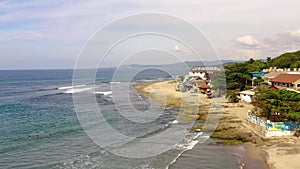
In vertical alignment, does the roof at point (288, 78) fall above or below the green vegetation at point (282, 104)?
above

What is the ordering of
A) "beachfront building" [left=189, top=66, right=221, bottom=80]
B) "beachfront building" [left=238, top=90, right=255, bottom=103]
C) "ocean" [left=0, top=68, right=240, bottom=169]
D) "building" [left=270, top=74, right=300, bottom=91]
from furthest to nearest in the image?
"beachfront building" [left=189, top=66, right=221, bottom=80]
"beachfront building" [left=238, top=90, right=255, bottom=103]
"building" [left=270, top=74, right=300, bottom=91]
"ocean" [left=0, top=68, right=240, bottom=169]

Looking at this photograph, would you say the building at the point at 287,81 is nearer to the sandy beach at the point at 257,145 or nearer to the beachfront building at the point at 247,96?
the beachfront building at the point at 247,96

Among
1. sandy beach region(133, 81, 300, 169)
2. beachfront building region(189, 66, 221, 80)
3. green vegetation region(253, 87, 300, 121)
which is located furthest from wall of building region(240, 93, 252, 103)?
beachfront building region(189, 66, 221, 80)

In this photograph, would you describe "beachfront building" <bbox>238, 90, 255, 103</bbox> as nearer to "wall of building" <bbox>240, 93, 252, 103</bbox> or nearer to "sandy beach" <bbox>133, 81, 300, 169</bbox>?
"wall of building" <bbox>240, 93, 252, 103</bbox>

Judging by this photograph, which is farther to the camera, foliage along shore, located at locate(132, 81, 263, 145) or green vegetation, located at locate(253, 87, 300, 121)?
foliage along shore, located at locate(132, 81, 263, 145)

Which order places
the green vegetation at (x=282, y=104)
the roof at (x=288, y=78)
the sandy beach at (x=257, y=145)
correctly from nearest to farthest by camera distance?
the sandy beach at (x=257, y=145)
the green vegetation at (x=282, y=104)
the roof at (x=288, y=78)

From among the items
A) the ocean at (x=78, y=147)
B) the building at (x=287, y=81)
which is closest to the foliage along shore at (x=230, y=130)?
the ocean at (x=78, y=147)

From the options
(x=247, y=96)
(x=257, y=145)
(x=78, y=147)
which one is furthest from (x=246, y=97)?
(x=78, y=147)

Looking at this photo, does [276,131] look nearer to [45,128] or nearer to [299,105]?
[299,105]
